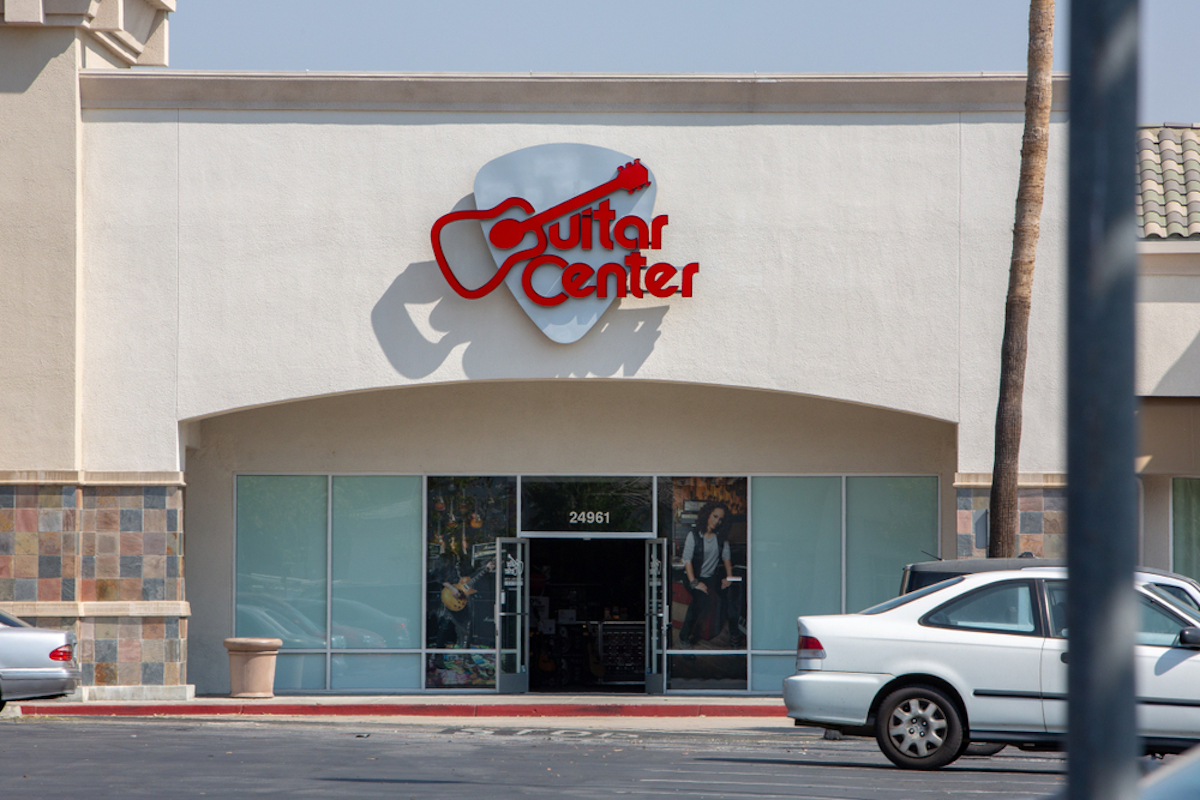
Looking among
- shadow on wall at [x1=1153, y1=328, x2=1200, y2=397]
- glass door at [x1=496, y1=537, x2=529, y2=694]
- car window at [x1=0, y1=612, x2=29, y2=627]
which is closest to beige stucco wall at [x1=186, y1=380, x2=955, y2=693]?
glass door at [x1=496, y1=537, x2=529, y2=694]

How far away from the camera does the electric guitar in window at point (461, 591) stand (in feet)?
64.1

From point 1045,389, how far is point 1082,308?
16.4 meters

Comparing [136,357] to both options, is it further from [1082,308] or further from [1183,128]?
[1082,308]

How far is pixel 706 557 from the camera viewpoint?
64.2 feet

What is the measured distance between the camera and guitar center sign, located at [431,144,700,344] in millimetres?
18047

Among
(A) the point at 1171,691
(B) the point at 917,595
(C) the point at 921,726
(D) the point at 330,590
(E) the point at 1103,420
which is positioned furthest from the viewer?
(D) the point at 330,590

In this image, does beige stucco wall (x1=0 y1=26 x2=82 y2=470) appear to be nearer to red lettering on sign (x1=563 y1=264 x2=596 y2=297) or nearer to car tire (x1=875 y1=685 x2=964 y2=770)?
red lettering on sign (x1=563 y1=264 x2=596 y2=297)

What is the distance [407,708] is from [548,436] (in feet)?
14.3

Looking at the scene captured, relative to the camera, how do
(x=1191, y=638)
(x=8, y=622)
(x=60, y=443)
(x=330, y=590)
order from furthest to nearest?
1. (x=330, y=590)
2. (x=60, y=443)
3. (x=8, y=622)
4. (x=1191, y=638)

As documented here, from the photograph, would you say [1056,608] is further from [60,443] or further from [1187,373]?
[60,443]

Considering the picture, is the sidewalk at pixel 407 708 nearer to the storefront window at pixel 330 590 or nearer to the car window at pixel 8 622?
the storefront window at pixel 330 590

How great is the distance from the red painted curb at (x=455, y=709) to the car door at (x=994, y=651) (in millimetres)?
6345

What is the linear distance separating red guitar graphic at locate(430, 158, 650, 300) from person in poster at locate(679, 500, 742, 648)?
4.53 m

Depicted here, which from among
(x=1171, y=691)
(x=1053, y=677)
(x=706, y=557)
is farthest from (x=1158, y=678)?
(x=706, y=557)
